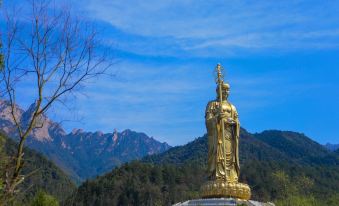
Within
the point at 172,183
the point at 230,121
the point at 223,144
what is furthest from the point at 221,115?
the point at 172,183

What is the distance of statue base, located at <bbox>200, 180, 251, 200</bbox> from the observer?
48.4 feet

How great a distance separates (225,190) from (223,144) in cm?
158

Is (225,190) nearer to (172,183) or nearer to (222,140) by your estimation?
(222,140)

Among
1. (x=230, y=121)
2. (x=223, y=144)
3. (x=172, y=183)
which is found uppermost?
(x=172, y=183)

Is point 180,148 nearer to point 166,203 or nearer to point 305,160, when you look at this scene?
point 305,160

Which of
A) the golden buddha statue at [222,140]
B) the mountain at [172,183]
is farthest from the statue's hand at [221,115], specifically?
the mountain at [172,183]

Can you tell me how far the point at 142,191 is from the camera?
4850 centimetres

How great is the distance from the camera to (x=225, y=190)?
48.4 ft

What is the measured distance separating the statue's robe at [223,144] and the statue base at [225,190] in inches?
23.8

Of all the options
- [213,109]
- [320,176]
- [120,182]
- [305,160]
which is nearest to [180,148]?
[305,160]

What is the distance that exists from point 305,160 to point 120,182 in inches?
1932

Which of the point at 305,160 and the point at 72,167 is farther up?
the point at 72,167

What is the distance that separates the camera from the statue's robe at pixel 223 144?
1573cm

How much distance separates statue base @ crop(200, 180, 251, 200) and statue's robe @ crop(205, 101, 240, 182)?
604 mm
